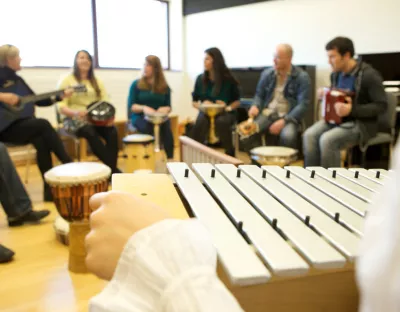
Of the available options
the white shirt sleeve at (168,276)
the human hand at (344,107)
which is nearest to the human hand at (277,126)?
the human hand at (344,107)

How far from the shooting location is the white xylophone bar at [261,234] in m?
0.73

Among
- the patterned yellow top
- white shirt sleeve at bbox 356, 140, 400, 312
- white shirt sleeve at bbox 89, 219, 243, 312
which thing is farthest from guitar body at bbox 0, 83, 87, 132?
white shirt sleeve at bbox 356, 140, 400, 312

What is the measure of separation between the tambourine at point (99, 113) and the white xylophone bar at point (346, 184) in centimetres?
259

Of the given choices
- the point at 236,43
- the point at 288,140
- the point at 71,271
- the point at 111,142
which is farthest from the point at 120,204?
the point at 236,43

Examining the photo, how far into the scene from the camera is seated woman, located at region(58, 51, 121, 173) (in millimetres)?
3639

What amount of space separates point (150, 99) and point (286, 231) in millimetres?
3486

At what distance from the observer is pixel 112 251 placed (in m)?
0.59

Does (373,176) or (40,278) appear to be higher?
(373,176)

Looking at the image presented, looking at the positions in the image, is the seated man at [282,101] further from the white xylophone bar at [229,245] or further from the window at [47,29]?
the window at [47,29]

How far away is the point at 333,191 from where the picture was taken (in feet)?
3.95

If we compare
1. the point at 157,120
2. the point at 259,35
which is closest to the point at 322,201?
the point at 157,120

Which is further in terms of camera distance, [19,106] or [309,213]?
[19,106]

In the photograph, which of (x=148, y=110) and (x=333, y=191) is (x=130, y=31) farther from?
(x=333, y=191)

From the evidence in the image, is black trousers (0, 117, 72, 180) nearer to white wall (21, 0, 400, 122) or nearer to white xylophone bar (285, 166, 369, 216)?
white wall (21, 0, 400, 122)
